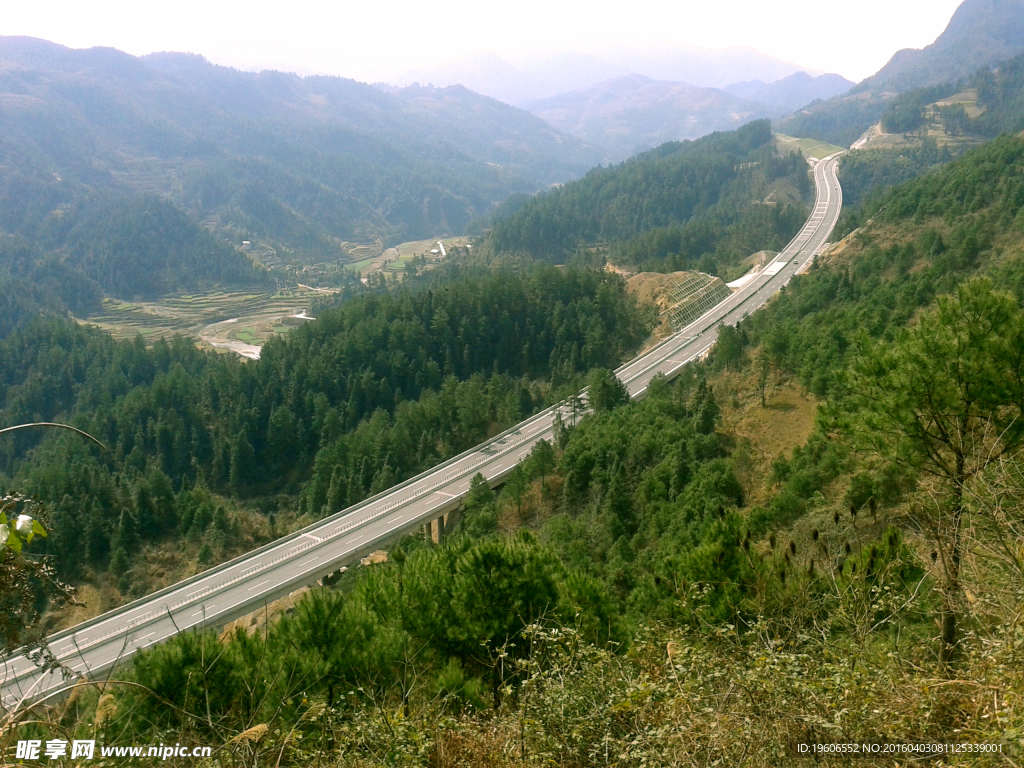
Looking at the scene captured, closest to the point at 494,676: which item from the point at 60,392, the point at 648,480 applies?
the point at 648,480

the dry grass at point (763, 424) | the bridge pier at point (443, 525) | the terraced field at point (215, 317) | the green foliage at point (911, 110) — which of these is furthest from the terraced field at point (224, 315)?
the green foliage at point (911, 110)

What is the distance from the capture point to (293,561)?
37.1 m

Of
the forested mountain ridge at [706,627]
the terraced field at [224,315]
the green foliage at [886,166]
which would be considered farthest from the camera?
the terraced field at [224,315]

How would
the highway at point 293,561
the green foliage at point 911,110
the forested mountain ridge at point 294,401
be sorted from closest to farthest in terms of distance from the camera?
the highway at point 293,561 < the forested mountain ridge at point 294,401 < the green foliage at point 911,110

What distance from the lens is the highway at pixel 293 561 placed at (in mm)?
30266

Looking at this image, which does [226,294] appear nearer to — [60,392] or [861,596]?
Result: [60,392]

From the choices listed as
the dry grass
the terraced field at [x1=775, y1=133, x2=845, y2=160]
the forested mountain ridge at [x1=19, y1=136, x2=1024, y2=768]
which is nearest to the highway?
the forested mountain ridge at [x1=19, y1=136, x2=1024, y2=768]

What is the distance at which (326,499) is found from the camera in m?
51.3

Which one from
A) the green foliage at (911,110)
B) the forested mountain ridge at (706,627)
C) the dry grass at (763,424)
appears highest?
the green foliage at (911,110)

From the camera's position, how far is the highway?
30266mm

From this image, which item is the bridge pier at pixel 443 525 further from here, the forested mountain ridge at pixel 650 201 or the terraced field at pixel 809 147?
the terraced field at pixel 809 147

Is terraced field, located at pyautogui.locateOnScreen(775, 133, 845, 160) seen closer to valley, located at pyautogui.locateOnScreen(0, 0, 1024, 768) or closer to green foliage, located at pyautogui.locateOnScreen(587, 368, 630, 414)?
valley, located at pyautogui.locateOnScreen(0, 0, 1024, 768)

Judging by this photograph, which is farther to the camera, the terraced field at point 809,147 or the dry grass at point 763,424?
the terraced field at point 809,147

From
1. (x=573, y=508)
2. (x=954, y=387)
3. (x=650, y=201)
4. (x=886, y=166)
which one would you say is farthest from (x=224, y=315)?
(x=954, y=387)
